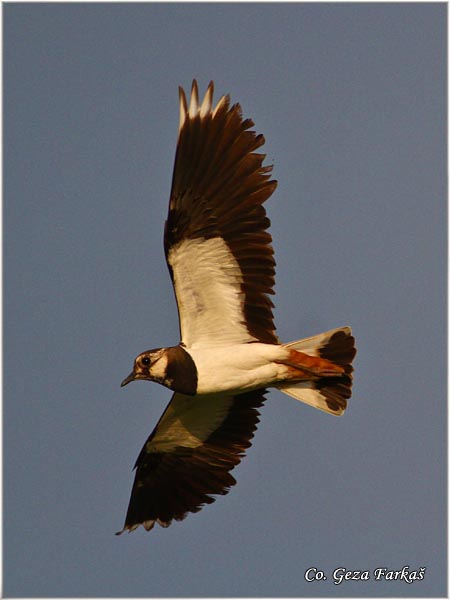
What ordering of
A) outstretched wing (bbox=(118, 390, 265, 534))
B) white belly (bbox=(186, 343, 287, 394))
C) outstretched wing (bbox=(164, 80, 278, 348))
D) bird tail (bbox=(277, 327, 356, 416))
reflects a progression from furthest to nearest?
outstretched wing (bbox=(118, 390, 265, 534)) → bird tail (bbox=(277, 327, 356, 416)) → white belly (bbox=(186, 343, 287, 394)) → outstretched wing (bbox=(164, 80, 278, 348))

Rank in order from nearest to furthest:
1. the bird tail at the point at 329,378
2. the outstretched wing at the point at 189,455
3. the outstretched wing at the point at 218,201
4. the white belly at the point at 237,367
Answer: the outstretched wing at the point at 218,201 < the white belly at the point at 237,367 < the bird tail at the point at 329,378 < the outstretched wing at the point at 189,455

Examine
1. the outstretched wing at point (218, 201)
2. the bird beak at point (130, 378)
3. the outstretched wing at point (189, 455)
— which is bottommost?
the outstretched wing at point (189, 455)

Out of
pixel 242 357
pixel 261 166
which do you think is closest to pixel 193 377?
pixel 242 357

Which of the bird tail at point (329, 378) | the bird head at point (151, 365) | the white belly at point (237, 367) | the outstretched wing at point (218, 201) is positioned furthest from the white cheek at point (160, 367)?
the bird tail at point (329, 378)

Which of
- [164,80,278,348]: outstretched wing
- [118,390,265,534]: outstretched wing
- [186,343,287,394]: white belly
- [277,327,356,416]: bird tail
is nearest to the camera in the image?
→ [164,80,278,348]: outstretched wing

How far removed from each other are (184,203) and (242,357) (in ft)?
4.88

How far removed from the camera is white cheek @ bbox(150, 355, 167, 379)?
980 centimetres

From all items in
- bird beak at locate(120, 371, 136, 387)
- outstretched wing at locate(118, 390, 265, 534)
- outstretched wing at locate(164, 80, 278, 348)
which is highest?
outstretched wing at locate(164, 80, 278, 348)

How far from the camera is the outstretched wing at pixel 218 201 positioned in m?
9.77

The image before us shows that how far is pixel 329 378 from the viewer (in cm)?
1027

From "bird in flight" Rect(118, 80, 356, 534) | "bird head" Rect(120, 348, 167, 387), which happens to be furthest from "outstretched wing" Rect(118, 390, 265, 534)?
"bird head" Rect(120, 348, 167, 387)

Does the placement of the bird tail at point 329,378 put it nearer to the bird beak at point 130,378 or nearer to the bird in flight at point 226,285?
the bird in flight at point 226,285

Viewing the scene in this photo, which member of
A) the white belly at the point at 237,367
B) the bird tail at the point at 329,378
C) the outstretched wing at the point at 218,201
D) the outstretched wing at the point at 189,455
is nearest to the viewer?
the outstretched wing at the point at 218,201

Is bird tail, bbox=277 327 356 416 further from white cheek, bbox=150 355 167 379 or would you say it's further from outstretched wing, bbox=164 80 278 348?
white cheek, bbox=150 355 167 379
